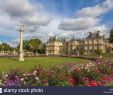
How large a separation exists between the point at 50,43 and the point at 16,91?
593ft

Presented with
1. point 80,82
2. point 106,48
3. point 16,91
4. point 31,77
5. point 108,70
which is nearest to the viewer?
point 16,91

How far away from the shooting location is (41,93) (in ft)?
31.6

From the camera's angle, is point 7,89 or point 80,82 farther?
point 80,82

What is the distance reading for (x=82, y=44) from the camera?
16975 cm

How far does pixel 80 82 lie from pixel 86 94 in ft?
21.4

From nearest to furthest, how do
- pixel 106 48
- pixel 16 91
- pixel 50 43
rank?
pixel 16 91 → pixel 106 48 → pixel 50 43

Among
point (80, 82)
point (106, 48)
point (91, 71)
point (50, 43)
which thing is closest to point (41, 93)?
point (80, 82)

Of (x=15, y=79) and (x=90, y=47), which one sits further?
(x=90, y=47)

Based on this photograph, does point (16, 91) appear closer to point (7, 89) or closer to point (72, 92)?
point (7, 89)

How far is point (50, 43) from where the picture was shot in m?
190

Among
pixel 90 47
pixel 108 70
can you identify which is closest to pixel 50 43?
pixel 90 47

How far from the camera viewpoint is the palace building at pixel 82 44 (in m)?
155

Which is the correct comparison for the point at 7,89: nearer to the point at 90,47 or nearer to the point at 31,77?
the point at 31,77

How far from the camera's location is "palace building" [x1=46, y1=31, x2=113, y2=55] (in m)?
155
